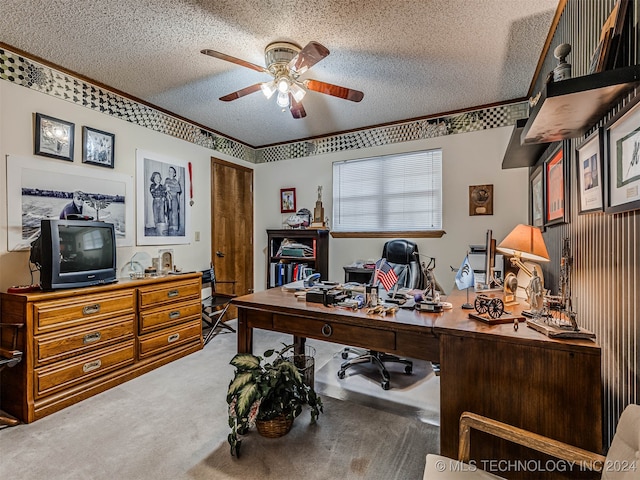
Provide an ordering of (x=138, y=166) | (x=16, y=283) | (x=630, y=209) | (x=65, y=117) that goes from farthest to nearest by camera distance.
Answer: (x=138, y=166) → (x=65, y=117) → (x=16, y=283) → (x=630, y=209)

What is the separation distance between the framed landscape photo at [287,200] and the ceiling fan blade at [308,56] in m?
2.49

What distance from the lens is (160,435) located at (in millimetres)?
1921

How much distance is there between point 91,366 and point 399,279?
9.12 ft

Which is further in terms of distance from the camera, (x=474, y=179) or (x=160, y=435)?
(x=474, y=179)

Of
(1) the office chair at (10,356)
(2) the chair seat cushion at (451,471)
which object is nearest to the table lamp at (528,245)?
(2) the chair seat cushion at (451,471)

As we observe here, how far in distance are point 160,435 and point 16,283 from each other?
5.53 ft

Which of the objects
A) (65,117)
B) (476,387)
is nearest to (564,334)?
(476,387)

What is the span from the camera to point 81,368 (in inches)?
92.0

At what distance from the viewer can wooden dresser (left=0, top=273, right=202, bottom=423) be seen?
6.86 feet

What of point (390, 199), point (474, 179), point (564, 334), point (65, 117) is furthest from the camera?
point (390, 199)

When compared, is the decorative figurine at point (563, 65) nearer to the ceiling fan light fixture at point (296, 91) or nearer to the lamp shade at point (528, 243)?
the lamp shade at point (528, 243)

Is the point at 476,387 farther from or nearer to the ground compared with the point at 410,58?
nearer to the ground

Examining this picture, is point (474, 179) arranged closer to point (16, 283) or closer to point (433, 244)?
point (433, 244)

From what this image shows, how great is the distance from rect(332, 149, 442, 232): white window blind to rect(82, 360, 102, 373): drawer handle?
2.90 m
